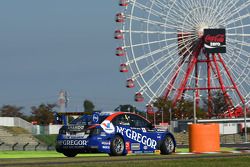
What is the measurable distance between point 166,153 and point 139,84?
56.2 metres

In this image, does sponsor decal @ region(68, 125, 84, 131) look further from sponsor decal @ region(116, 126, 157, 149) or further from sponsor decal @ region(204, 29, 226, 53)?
sponsor decal @ region(204, 29, 226, 53)

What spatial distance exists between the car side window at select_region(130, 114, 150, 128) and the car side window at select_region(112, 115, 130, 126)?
0.72 feet

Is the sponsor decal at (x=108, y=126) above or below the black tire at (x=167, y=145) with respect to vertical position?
above

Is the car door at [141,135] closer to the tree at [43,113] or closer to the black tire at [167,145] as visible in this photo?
the black tire at [167,145]

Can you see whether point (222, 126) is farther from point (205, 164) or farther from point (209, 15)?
Answer: point (205, 164)

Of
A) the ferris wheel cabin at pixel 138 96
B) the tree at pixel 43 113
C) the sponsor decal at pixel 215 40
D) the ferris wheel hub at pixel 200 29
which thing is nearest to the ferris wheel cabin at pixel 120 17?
the ferris wheel cabin at pixel 138 96

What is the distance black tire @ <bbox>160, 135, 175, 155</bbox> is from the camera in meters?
26.0

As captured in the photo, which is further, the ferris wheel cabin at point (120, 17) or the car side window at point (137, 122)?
the ferris wheel cabin at point (120, 17)

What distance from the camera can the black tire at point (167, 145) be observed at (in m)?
26.0

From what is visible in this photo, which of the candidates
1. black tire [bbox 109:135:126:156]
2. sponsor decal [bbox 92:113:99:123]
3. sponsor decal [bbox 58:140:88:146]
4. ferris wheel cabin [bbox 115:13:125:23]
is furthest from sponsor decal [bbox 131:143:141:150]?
ferris wheel cabin [bbox 115:13:125:23]

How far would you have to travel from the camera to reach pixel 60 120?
25.8 metres

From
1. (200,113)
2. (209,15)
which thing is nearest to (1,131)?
(209,15)

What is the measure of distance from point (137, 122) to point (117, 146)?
63.8 inches

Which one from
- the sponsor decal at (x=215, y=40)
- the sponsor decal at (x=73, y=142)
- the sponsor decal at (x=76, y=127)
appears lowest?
the sponsor decal at (x=73, y=142)
